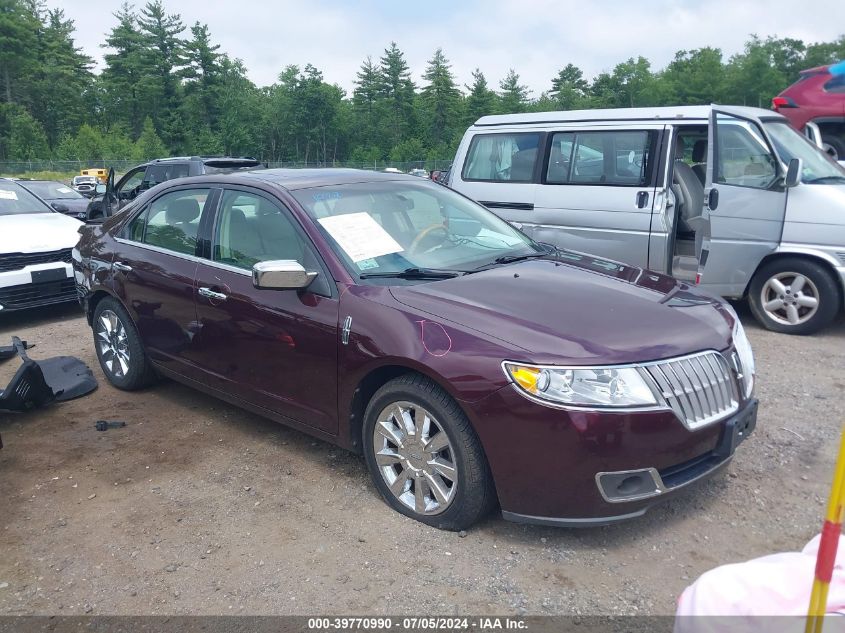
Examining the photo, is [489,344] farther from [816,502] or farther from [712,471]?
[816,502]

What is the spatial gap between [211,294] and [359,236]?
104 centimetres

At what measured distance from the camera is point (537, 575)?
2980mm

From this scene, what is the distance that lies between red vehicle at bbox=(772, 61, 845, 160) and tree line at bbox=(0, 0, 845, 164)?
176 ft

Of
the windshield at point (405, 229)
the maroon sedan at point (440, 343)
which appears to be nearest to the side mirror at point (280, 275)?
the maroon sedan at point (440, 343)

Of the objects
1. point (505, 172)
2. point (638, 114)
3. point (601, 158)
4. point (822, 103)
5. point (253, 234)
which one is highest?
point (822, 103)

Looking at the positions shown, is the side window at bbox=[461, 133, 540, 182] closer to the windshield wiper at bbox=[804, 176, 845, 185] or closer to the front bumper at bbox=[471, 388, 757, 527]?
the windshield wiper at bbox=[804, 176, 845, 185]

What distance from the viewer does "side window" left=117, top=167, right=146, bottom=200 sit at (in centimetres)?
1230

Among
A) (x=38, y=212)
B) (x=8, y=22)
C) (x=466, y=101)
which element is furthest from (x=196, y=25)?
(x=38, y=212)

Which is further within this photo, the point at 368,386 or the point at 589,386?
the point at 368,386

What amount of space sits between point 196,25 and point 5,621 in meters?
77.0

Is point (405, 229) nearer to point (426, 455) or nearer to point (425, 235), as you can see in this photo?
point (425, 235)

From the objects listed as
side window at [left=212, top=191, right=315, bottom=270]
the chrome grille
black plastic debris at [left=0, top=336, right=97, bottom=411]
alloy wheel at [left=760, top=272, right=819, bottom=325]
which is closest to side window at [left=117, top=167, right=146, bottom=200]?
black plastic debris at [left=0, top=336, right=97, bottom=411]

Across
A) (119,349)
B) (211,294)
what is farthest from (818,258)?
(119,349)

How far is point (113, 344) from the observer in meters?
5.36
